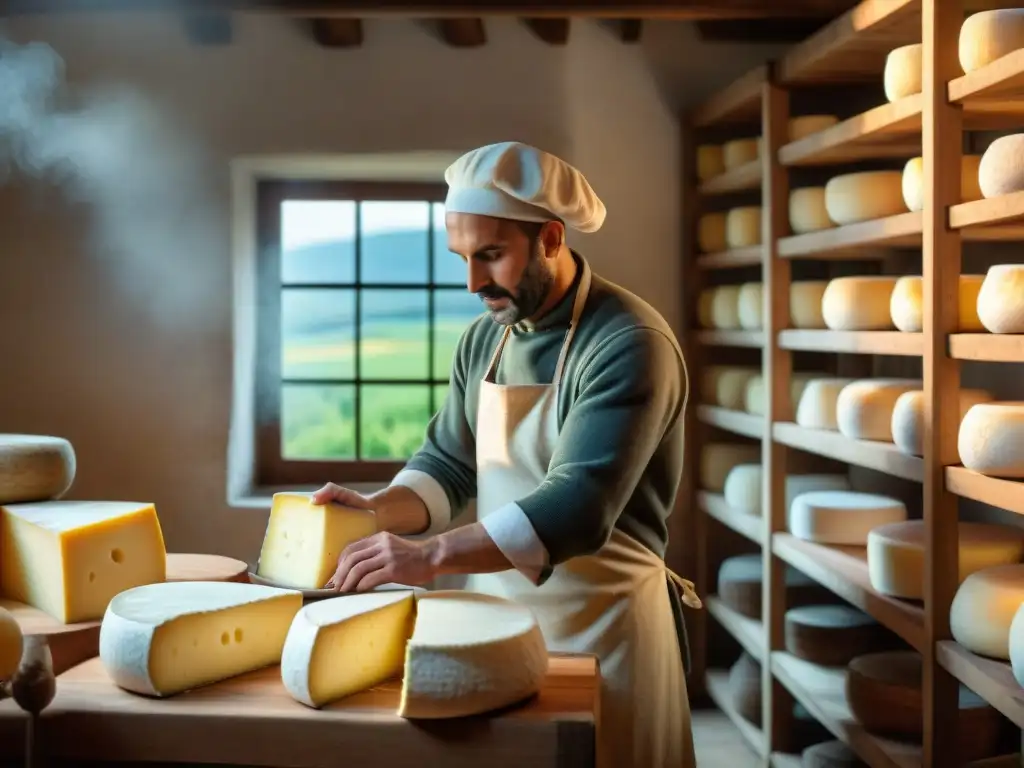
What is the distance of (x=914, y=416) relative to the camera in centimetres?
240

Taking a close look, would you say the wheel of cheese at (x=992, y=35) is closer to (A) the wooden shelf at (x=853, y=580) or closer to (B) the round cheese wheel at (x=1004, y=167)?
(B) the round cheese wheel at (x=1004, y=167)

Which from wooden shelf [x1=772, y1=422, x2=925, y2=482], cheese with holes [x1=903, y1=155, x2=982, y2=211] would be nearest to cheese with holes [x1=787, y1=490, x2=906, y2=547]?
wooden shelf [x1=772, y1=422, x2=925, y2=482]

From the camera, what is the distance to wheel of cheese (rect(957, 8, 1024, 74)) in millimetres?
2129

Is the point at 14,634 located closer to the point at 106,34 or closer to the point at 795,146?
the point at 795,146

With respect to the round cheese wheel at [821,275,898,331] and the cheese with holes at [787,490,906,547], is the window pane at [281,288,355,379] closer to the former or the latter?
the cheese with holes at [787,490,906,547]

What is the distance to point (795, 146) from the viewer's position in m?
3.09

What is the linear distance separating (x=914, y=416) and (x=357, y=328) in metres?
2.22

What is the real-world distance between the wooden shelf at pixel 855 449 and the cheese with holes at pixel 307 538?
1.16m

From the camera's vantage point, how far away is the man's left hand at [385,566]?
1.71m

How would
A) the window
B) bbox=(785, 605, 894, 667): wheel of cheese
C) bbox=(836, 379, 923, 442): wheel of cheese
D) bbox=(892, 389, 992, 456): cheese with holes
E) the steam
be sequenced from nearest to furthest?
bbox=(892, 389, 992, 456): cheese with holes < bbox=(836, 379, 923, 442): wheel of cheese < bbox=(785, 605, 894, 667): wheel of cheese < the steam < the window

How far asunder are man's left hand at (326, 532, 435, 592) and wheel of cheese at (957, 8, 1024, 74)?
1404 millimetres

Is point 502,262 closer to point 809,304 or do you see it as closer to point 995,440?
point 995,440

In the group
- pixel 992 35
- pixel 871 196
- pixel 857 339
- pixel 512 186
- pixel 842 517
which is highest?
pixel 992 35

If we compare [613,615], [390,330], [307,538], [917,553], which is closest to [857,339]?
[917,553]
